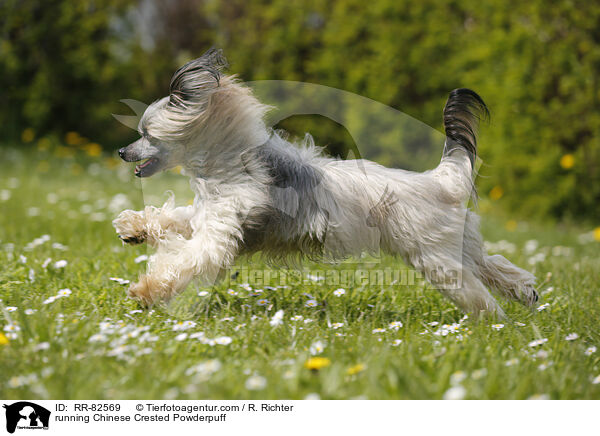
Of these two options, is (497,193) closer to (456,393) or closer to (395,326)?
(395,326)

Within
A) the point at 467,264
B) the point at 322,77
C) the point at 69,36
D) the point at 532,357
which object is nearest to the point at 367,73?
the point at 322,77

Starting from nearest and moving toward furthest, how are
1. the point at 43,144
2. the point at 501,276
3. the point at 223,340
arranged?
the point at 223,340
the point at 501,276
the point at 43,144

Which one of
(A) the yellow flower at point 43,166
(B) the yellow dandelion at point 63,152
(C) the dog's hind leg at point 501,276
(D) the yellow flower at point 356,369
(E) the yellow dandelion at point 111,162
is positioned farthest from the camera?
(B) the yellow dandelion at point 63,152

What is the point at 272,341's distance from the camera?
2762 millimetres

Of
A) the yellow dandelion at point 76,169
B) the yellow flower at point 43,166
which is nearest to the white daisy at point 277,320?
the yellow dandelion at point 76,169

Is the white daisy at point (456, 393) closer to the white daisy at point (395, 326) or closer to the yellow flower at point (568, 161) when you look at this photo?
the white daisy at point (395, 326)

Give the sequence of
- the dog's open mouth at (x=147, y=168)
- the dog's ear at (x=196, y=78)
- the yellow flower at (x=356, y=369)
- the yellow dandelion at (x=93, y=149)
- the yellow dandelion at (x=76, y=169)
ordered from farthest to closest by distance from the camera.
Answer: the yellow dandelion at (x=93, y=149), the yellow dandelion at (x=76, y=169), the dog's open mouth at (x=147, y=168), the dog's ear at (x=196, y=78), the yellow flower at (x=356, y=369)

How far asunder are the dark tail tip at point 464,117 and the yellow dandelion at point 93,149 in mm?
7790

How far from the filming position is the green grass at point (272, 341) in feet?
7.21

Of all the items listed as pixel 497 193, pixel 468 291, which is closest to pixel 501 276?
pixel 468 291

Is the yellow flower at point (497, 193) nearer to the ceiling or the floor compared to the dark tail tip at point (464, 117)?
nearer to the ceiling

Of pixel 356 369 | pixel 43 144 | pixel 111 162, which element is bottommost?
pixel 356 369

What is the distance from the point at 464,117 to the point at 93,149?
26.0ft
